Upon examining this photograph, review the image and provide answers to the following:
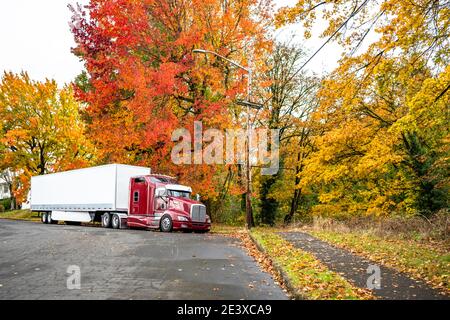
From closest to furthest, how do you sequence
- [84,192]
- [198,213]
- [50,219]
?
[198,213] < [84,192] < [50,219]

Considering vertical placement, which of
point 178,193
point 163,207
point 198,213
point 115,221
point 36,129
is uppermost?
point 36,129

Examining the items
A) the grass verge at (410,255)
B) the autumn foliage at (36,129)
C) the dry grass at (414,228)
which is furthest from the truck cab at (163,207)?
the autumn foliage at (36,129)

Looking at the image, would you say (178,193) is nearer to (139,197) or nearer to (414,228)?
(139,197)

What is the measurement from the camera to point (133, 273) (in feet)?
28.5

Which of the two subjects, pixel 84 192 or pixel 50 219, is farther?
pixel 50 219

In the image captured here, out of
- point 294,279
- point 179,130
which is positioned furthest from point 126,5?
point 294,279

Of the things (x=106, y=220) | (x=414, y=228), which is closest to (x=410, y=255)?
(x=414, y=228)

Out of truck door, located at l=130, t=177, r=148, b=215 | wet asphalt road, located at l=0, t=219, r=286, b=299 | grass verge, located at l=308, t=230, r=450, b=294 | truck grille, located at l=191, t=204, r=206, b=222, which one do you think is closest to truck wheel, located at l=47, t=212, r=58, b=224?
truck door, located at l=130, t=177, r=148, b=215

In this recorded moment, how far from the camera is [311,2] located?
413 inches

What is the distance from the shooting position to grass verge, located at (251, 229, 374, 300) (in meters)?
6.50

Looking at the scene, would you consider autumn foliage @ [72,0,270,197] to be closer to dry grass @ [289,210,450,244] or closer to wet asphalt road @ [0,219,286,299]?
dry grass @ [289,210,450,244]

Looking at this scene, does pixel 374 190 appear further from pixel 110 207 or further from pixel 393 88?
pixel 110 207

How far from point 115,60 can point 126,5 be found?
3.35m

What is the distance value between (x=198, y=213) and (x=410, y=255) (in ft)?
40.2
